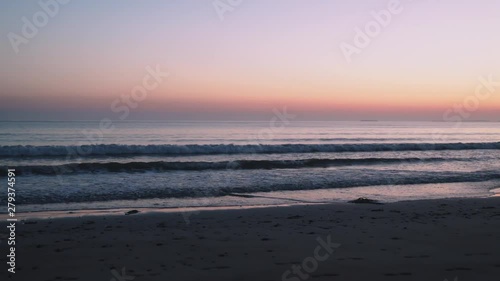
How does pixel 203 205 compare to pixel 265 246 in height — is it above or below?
below

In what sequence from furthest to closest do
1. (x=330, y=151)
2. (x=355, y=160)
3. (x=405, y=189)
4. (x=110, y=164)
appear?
(x=330, y=151), (x=355, y=160), (x=110, y=164), (x=405, y=189)

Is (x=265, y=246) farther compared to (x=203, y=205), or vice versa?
(x=203, y=205)

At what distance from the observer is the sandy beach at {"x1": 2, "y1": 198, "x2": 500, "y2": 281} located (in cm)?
538

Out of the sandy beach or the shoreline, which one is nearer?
the sandy beach

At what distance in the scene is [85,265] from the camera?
5.61 meters

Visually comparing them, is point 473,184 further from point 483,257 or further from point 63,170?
point 63,170

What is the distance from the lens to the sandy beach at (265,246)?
17.6 feet

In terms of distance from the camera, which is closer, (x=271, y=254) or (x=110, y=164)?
(x=271, y=254)

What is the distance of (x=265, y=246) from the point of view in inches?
265

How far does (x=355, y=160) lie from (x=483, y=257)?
21426 mm

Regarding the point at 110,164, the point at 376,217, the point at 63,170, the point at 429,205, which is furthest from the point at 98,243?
the point at 110,164

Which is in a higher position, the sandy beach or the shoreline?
the sandy beach

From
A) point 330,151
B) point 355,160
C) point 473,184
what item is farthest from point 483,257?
point 330,151

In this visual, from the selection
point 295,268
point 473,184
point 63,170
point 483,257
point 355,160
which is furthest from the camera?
point 355,160
